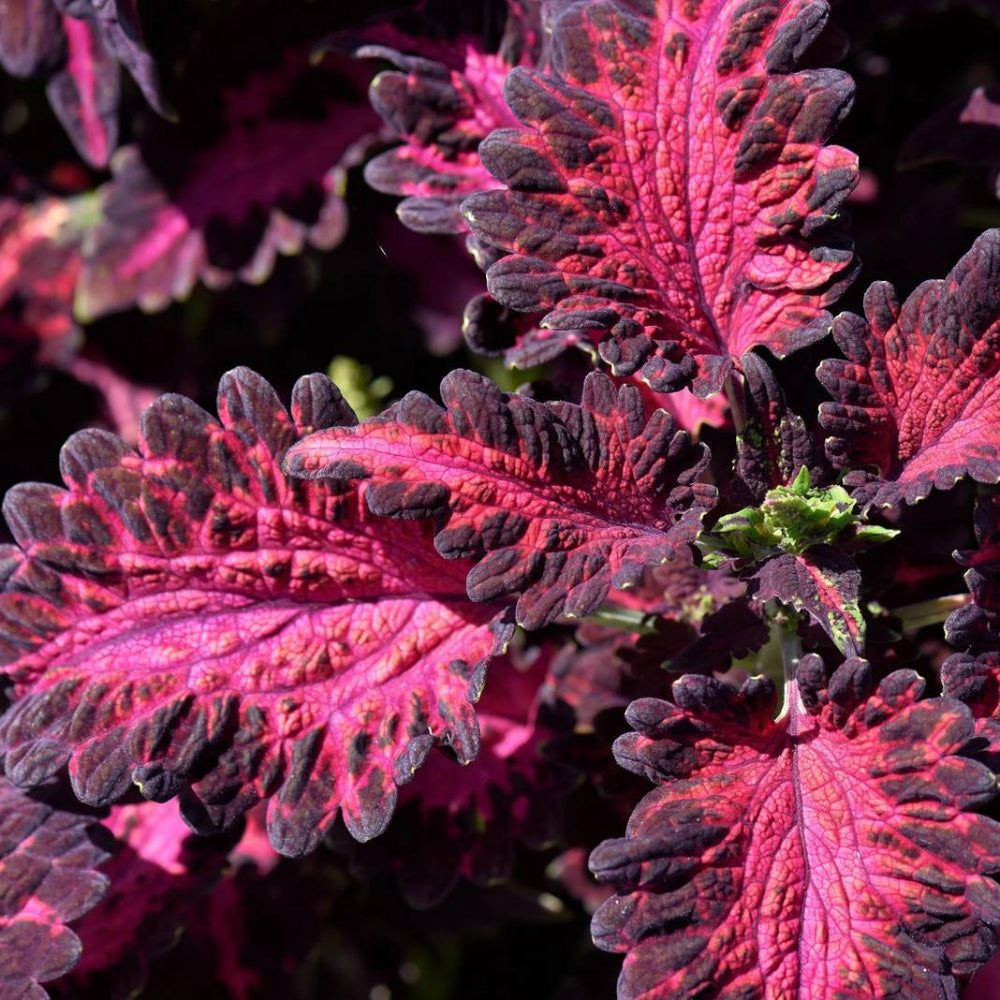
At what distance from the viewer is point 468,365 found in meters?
1.83

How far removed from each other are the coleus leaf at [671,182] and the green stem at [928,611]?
0.29 m

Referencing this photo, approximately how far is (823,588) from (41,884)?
2.31 feet

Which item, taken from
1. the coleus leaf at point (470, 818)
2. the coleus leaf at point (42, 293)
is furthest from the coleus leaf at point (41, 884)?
the coleus leaf at point (42, 293)

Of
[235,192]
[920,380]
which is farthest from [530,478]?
[235,192]

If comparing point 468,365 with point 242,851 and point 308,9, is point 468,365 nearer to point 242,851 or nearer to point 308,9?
point 308,9

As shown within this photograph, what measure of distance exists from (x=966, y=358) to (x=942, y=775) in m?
0.32

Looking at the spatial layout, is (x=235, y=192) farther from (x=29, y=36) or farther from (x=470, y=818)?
(x=470, y=818)

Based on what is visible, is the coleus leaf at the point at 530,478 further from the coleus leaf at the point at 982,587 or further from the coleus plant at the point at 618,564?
the coleus leaf at the point at 982,587

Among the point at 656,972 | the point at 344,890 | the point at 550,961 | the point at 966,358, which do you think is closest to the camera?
the point at 656,972

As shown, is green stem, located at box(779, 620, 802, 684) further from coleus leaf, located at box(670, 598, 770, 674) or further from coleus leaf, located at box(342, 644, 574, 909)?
coleus leaf, located at box(342, 644, 574, 909)

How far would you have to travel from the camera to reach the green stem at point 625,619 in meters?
1.20

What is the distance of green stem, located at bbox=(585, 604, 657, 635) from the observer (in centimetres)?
120

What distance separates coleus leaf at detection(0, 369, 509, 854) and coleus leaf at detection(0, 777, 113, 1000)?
0.11m

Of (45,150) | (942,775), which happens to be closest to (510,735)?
(942,775)
